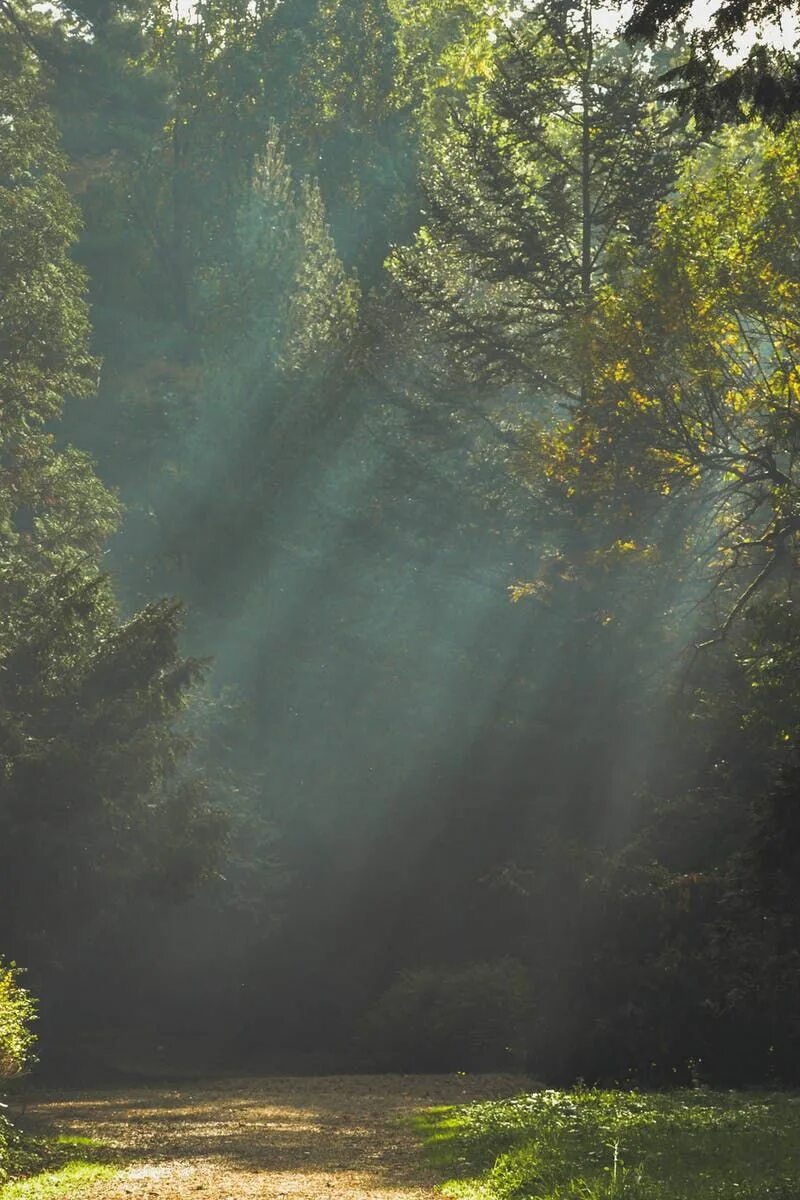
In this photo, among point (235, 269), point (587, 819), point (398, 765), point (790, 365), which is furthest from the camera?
point (235, 269)

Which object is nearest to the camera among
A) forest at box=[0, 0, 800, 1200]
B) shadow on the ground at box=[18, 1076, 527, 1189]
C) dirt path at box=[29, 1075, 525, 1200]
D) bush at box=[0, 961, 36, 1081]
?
dirt path at box=[29, 1075, 525, 1200]

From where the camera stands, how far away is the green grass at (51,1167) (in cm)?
1257

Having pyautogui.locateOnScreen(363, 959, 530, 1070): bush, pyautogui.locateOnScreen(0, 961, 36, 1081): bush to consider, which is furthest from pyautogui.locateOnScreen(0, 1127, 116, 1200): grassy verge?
pyautogui.locateOnScreen(363, 959, 530, 1070): bush

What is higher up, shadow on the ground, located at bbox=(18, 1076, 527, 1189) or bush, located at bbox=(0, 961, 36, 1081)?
bush, located at bbox=(0, 961, 36, 1081)

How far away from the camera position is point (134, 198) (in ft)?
192

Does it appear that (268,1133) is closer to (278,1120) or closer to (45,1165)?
(278,1120)

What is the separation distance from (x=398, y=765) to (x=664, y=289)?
A: 15.5 meters

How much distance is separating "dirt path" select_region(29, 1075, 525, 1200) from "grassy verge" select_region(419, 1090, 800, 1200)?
534mm

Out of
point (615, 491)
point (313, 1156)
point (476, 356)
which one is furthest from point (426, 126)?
point (313, 1156)

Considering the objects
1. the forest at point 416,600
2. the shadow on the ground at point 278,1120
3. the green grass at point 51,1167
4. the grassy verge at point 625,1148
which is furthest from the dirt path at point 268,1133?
the forest at point 416,600

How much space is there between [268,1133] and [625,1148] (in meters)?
6.28

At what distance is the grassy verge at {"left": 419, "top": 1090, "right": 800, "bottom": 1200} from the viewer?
34.1 ft

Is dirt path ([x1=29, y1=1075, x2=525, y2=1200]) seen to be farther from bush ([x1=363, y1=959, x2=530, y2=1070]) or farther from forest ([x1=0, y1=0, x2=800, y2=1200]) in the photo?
bush ([x1=363, y1=959, x2=530, y2=1070])

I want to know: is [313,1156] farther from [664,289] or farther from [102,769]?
[664,289]
